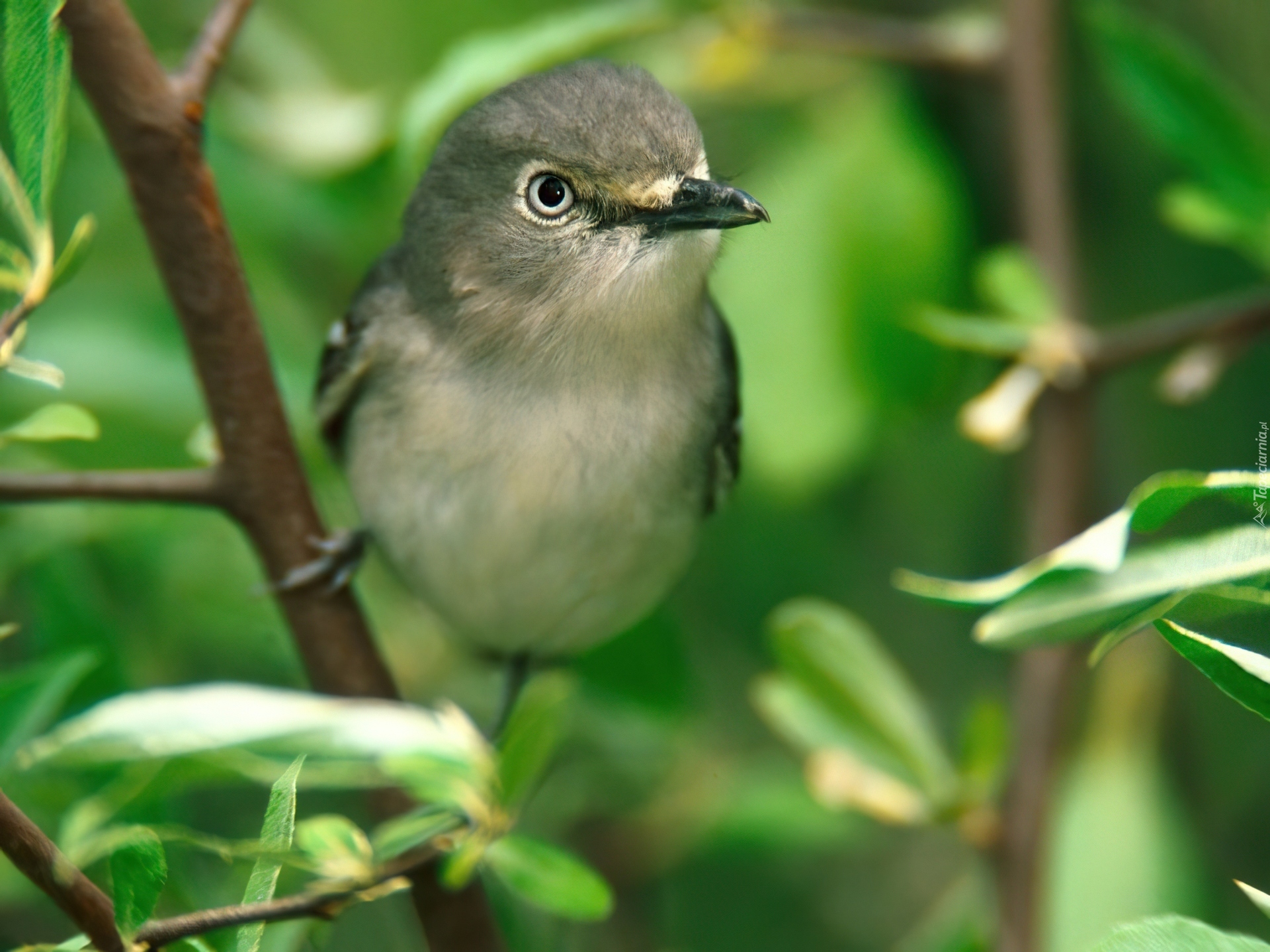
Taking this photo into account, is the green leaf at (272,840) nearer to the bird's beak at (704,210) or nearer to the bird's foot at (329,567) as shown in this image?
the bird's foot at (329,567)

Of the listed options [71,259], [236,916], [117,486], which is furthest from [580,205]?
[236,916]

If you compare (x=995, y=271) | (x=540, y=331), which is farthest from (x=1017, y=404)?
(x=540, y=331)

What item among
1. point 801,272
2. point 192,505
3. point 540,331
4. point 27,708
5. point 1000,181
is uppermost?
point 1000,181

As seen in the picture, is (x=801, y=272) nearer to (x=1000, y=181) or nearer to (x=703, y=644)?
(x=1000, y=181)

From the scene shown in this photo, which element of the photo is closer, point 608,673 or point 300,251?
point 608,673

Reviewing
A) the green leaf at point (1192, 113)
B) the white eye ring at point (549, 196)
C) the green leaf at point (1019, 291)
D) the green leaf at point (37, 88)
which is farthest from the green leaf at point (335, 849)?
the green leaf at point (1192, 113)

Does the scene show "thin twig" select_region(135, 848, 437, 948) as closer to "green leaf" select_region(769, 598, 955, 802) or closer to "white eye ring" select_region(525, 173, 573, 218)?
"green leaf" select_region(769, 598, 955, 802)

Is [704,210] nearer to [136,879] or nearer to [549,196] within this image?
[549,196]
